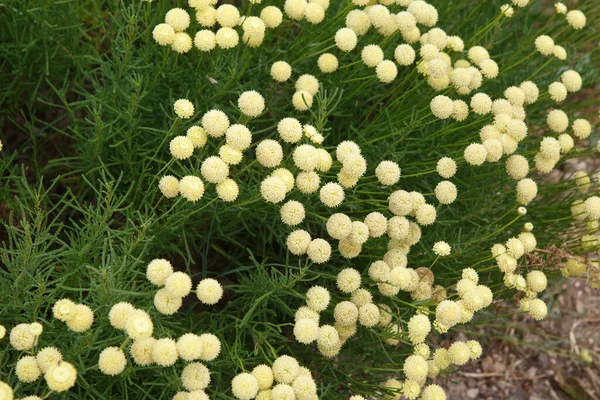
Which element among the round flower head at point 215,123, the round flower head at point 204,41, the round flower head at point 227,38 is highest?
the round flower head at point 227,38

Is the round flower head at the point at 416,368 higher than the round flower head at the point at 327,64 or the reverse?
the reverse

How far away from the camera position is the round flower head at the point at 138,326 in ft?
5.93

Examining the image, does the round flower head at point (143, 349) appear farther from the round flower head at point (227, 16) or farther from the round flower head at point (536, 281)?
the round flower head at point (536, 281)

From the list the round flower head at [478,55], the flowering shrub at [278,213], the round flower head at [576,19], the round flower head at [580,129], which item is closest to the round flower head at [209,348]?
the flowering shrub at [278,213]

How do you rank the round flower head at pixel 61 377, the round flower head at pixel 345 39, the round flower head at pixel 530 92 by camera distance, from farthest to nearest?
1. the round flower head at pixel 530 92
2. the round flower head at pixel 345 39
3. the round flower head at pixel 61 377

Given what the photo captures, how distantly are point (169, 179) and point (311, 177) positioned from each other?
1.60 feet

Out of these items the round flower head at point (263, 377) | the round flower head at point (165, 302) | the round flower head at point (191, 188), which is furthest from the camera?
the round flower head at point (191, 188)

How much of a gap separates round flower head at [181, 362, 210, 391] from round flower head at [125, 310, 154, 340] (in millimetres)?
238

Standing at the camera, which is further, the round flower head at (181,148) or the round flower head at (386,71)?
the round flower head at (386,71)

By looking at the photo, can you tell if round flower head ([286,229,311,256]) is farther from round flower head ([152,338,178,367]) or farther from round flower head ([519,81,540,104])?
round flower head ([519,81,540,104])

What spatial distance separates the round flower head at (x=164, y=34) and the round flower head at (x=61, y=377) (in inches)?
48.8

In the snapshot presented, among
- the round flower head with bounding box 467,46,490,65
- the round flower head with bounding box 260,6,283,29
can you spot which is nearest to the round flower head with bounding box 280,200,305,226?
the round flower head with bounding box 260,6,283,29

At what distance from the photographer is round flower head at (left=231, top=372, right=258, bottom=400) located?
2018mm

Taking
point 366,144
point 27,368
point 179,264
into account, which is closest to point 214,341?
point 27,368
